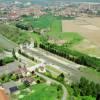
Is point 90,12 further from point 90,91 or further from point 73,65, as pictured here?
point 90,91

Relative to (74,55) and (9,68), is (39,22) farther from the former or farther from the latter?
(9,68)

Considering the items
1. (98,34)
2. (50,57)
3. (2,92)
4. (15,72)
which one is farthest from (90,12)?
(2,92)

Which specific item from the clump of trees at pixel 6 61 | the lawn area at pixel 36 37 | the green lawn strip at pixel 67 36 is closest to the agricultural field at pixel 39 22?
the lawn area at pixel 36 37

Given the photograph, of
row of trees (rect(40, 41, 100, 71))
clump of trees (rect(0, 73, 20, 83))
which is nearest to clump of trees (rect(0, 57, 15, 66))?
clump of trees (rect(0, 73, 20, 83))

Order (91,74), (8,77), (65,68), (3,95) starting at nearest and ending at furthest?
(3,95) → (8,77) → (91,74) → (65,68)

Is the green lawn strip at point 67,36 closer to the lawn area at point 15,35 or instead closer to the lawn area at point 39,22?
the lawn area at point 15,35

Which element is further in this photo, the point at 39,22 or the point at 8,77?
the point at 39,22

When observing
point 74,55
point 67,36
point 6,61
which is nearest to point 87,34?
point 67,36

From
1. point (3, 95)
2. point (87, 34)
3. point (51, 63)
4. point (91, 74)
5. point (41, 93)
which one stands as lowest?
point (91, 74)
